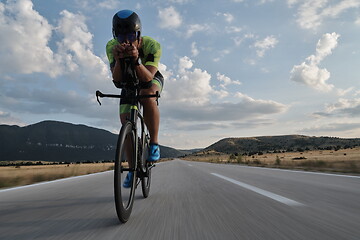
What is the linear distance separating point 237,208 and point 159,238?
4.43 feet

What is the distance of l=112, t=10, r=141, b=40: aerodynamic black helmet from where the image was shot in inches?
116

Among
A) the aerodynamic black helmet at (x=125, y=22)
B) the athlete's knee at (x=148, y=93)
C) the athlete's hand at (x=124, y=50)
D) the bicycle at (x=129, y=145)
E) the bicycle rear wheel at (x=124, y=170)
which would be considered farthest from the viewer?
the athlete's knee at (x=148, y=93)

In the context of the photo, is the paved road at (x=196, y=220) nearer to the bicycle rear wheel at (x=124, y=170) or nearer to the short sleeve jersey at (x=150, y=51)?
the bicycle rear wheel at (x=124, y=170)

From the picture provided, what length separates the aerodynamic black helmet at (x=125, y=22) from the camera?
2.96 meters

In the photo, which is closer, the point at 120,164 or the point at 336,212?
the point at 120,164

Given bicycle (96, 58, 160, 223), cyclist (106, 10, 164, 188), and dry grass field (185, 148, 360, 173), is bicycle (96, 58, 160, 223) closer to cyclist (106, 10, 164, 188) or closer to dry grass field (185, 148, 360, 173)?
cyclist (106, 10, 164, 188)

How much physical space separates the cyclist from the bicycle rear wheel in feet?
0.84

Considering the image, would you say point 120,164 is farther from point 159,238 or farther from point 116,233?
point 159,238

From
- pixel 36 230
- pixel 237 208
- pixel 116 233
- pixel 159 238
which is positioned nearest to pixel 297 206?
pixel 237 208

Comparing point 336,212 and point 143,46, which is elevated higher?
point 143,46

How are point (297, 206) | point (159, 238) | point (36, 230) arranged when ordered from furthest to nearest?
1. point (297, 206)
2. point (36, 230)
3. point (159, 238)

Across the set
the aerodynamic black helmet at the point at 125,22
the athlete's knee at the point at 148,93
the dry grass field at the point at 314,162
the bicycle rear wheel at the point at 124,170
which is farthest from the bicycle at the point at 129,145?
the dry grass field at the point at 314,162

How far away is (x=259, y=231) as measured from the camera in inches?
82.3

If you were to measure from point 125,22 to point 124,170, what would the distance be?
1.55 meters
